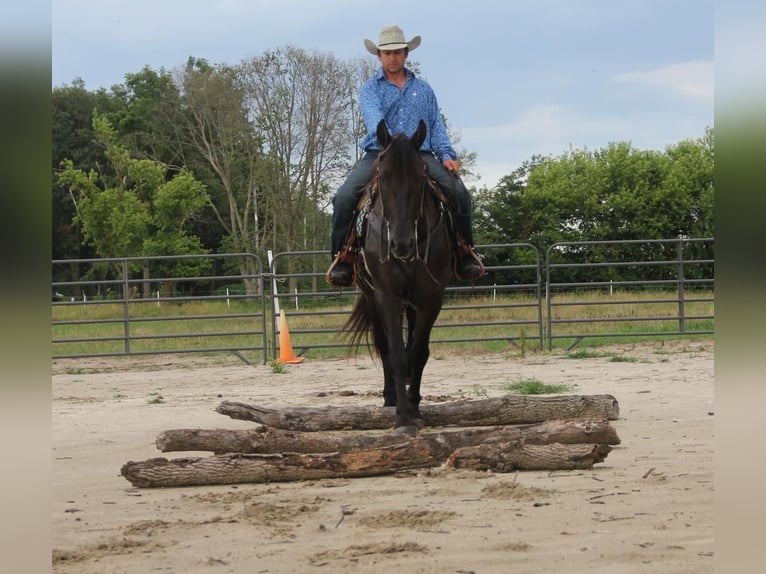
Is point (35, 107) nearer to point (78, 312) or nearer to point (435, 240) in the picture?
point (435, 240)

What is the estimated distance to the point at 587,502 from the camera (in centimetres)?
419

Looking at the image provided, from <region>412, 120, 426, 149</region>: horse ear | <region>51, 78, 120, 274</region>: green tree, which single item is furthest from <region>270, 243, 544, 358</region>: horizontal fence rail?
<region>51, 78, 120, 274</region>: green tree

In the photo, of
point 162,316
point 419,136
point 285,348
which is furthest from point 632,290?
point 419,136

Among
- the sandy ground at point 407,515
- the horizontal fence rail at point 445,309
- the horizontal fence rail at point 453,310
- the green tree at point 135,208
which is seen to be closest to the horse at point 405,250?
the sandy ground at point 407,515

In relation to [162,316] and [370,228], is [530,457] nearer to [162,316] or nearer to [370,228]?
[370,228]

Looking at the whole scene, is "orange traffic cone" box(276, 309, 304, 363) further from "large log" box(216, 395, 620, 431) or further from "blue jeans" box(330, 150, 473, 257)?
"large log" box(216, 395, 620, 431)

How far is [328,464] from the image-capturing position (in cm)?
495

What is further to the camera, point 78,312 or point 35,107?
point 78,312

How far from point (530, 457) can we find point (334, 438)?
3.85 feet

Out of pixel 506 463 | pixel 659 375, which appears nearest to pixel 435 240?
pixel 506 463

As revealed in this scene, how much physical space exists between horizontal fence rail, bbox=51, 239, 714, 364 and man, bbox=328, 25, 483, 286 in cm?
133

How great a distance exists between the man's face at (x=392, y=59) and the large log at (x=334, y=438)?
293 centimetres

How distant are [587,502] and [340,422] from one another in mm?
2531

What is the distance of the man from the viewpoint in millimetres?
6668
